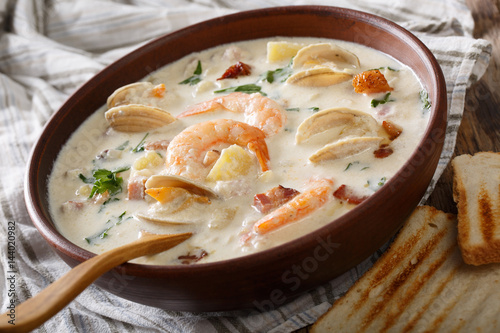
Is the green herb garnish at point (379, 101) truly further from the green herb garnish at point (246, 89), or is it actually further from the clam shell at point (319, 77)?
the green herb garnish at point (246, 89)

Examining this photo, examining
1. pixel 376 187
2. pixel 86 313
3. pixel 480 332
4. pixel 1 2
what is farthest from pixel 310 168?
pixel 1 2

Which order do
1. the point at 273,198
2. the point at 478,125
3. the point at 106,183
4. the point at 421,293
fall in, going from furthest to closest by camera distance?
the point at 478,125
the point at 106,183
the point at 273,198
the point at 421,293

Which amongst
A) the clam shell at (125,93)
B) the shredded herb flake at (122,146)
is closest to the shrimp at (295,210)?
the shredded herb flake at (122,146)

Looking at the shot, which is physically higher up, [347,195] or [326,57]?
[326,57]

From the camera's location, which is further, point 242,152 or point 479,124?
point 479,124

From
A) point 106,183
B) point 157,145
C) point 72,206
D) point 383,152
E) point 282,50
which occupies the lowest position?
point 72,206

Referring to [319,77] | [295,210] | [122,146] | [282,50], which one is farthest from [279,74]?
[295,210]

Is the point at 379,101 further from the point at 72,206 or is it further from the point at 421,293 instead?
the point at 72,206

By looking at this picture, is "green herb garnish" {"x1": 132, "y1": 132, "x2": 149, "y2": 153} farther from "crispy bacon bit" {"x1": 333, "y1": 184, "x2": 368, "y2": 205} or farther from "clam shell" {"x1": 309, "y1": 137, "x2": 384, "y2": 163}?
"crispy bacon bit" {"x1": 333, "y1": 184, "x2": 368, "y2": 205}
